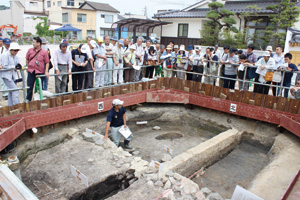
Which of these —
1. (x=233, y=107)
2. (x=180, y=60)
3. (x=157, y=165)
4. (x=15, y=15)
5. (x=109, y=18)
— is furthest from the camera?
(x=15, y=15)

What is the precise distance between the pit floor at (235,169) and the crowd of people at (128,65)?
1.99 meters

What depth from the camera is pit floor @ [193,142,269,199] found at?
614 centimetres

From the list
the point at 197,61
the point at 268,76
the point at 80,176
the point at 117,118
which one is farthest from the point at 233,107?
the point at 80,176

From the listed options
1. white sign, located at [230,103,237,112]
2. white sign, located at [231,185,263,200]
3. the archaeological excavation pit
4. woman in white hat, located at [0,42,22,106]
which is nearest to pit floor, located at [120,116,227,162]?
the archaeological excavation pit

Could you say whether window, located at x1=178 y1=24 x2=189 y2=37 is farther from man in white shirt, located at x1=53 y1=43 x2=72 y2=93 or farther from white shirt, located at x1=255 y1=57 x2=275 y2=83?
man in white shirt, located at x1=53 y1=43 x2=72 y2=93

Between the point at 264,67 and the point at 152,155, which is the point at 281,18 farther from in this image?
the point at 152,155

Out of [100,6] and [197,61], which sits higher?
[100,6]

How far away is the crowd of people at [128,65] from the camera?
23.1ft

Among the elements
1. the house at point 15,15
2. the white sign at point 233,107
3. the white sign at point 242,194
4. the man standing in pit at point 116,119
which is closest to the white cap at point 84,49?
the man standing in pit at point 116,119

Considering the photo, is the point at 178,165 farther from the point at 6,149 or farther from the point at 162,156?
the point at 6,149

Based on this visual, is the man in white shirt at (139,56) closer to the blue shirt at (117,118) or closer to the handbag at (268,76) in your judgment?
the blue shirt at (117,118)

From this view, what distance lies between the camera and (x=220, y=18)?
68.3 feet

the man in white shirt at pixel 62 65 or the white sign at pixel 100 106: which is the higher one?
the man in white shirt at pixel 62 65

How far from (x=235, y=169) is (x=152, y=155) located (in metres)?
2.25
